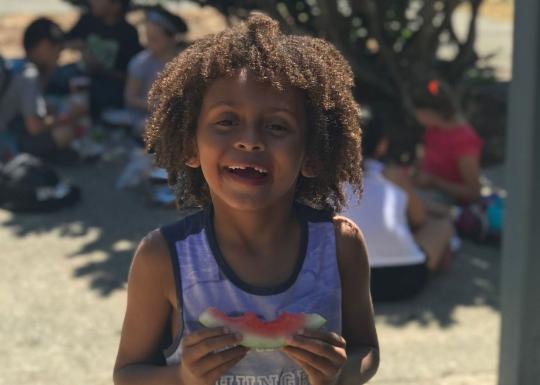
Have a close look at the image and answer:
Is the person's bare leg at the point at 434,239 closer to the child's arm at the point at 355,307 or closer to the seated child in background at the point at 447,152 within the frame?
the seated child in background at the point at 447,152

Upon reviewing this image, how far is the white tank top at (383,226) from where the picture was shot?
17.9 feet

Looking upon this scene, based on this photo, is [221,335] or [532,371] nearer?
[221,335]

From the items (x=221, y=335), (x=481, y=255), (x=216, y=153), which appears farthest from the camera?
(x=481, y=255)

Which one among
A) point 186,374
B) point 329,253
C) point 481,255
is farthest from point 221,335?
point 481,255

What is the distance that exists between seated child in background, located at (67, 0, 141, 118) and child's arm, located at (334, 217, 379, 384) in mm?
7146

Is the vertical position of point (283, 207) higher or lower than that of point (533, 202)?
higher

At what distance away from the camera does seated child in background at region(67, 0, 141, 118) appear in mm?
9445

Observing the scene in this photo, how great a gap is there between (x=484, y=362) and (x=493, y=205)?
1.81 m

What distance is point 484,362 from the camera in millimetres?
4906

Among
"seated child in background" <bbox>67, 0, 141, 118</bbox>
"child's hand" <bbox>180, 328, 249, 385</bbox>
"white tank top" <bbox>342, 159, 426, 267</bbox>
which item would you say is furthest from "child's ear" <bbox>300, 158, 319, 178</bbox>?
"seated child in background" <bbox>67, 0, 141, 118</bbox>

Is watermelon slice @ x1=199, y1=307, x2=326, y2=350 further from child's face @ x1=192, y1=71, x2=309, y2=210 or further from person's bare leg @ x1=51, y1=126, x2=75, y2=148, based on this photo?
person's bare leg @ x1=51, y1=126, x2=75, y2=148

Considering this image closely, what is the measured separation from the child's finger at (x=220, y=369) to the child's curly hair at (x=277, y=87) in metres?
0.55

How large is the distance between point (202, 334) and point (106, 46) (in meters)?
7.58

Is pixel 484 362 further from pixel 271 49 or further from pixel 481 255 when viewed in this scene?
pixel 271 49
